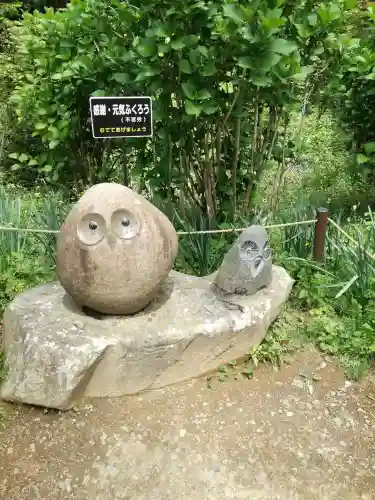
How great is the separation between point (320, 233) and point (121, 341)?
4.82 ft

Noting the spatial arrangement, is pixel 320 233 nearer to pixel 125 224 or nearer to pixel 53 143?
pixel 125 224

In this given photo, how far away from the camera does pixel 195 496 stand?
2127 mm

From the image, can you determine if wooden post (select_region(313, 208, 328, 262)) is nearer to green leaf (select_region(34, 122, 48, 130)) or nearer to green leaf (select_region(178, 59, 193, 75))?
green leaf (select_region(178, 59, 193, 75))

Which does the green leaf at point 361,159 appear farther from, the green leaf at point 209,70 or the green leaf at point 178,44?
the green leaf at point 178,44

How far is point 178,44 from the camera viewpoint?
8.88ft

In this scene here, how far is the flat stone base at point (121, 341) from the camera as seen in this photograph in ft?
7.93

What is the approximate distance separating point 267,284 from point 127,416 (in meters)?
1.07

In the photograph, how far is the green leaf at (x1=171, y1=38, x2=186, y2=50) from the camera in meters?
2.70

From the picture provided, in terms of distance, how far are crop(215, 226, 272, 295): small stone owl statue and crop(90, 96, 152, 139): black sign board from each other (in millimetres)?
932

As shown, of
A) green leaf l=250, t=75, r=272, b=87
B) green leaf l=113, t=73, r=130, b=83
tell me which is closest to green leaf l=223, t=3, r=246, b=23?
green leaf l=250, t=75, r=272, b=87

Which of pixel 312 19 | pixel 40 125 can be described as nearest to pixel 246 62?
pixel 312 19

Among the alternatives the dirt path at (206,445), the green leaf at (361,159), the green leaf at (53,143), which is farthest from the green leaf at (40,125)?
the green leaf at (361,159)

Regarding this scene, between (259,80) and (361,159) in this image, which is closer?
(259,80)

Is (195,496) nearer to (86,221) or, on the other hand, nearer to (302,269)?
(86,221)
